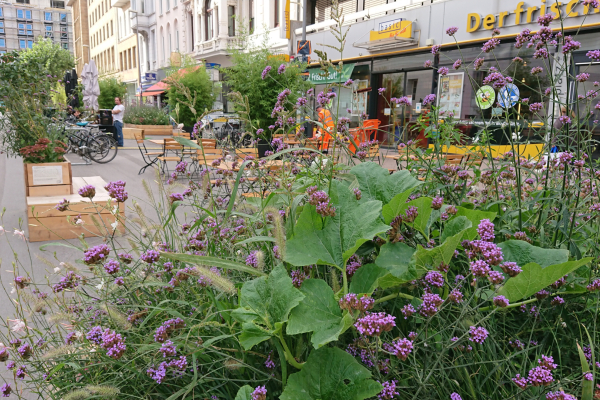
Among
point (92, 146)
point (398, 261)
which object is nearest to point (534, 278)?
point (398, 261)

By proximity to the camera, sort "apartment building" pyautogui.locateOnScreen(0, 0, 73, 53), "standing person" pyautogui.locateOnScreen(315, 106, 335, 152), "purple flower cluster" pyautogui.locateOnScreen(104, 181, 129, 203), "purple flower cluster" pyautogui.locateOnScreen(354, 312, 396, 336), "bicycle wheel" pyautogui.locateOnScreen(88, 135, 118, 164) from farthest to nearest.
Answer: "apartment building" pyautogui.locateOnScreen(0, 0, 73, 53) < "bicycle wheel" pyautogui.locateOnScreen(88, 135, 118, 164) < "standing person" pyautogui.locateOnScreen(315, 106, 335, 152) < "purple flower cluster" pyautogui.locateOnScreen(104, 181, 129, 203) < "purple flower cluster" pyautogui.locateOnScreen(354, 312, 396, 336)

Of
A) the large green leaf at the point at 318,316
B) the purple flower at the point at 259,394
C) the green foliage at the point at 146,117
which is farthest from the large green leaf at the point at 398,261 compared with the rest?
the green foliage at the point at 146,117

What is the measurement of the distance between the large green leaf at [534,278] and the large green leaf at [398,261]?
0.62 feet

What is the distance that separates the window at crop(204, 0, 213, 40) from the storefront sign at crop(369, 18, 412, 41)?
15883 millimetres

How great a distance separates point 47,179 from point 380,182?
579cm

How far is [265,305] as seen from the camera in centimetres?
99

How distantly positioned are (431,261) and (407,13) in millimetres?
16298

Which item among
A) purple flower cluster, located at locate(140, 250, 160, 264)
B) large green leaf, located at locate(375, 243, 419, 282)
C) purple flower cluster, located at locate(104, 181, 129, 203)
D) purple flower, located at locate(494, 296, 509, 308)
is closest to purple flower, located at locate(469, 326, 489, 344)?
purple flower, located at locate(494, 296, 509, 308)

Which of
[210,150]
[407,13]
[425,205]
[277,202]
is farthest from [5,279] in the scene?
[407,13]

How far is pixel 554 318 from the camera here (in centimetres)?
112

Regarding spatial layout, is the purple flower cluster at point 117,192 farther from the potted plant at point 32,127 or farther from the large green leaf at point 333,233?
the potted plant at point 32,127

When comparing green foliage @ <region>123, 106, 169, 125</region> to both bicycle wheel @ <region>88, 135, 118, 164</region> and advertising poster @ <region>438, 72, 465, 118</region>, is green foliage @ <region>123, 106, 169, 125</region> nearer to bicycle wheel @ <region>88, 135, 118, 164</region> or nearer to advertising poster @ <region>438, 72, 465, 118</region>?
bicycle wheel @ <region>88, 135, 118, 164</region>

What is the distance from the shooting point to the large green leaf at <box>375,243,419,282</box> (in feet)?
3.33

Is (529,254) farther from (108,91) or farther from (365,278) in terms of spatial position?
(108,91)
